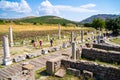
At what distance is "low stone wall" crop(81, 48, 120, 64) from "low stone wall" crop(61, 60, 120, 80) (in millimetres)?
4812

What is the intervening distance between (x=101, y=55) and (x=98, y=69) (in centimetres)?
521

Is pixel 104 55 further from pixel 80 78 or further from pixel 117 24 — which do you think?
pixel 117 24

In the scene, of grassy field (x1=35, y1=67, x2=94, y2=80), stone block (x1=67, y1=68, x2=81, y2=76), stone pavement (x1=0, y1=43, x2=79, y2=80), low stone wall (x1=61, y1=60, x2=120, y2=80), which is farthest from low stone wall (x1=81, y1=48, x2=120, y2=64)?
grassy field (x1=35, y1=67, x2=94, y2=80)

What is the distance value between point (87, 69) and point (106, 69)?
59.1 inches

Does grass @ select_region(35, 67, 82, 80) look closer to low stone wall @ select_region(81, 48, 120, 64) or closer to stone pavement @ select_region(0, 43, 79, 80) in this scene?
stone pavement @ select_region(0, 43, 79, 80)

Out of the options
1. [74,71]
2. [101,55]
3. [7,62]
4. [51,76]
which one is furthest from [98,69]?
[7,62]

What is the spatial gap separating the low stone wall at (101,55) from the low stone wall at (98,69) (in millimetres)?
4812

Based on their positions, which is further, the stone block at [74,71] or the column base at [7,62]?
the column base at [7,62]

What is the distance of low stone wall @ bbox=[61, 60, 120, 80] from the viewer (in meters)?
11.0

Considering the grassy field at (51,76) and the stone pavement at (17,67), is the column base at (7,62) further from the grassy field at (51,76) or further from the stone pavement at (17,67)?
the grassy field at (51,76)

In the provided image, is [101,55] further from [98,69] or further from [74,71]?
[74,71]

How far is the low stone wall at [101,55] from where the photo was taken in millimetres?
15764

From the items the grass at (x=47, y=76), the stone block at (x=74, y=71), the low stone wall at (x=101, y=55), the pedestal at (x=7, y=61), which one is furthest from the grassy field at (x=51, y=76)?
the low stone wall at (x=101, y=55)

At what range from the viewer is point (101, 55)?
54.3 feet
